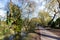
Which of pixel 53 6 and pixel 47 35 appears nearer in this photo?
pixel 47 35

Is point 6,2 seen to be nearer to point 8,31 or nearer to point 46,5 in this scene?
point 8,31

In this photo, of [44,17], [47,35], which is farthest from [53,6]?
[47,35]

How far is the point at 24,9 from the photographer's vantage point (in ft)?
8.61

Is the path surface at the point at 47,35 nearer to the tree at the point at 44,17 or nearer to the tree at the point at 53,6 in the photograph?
the tree at the point at 44,17

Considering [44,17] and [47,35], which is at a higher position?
[44,17]

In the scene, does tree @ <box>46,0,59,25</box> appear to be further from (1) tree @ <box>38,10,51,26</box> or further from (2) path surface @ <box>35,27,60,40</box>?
(2) path surface @ <box>35,27,60,40</box>

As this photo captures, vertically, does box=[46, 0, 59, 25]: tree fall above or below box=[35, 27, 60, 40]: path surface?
above

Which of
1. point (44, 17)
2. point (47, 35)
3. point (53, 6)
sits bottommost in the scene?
point (47, 35)

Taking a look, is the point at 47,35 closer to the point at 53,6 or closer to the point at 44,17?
the point at 44,17

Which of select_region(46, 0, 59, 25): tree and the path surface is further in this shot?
select_region(46, 0, 59, 25): tree

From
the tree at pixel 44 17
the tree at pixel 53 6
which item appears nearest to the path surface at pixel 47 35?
the tree at pixel 44 17

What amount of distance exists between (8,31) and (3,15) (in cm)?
31

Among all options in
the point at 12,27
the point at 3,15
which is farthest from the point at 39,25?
the point at 3,15

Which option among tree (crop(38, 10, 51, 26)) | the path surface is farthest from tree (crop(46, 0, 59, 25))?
the path surface
